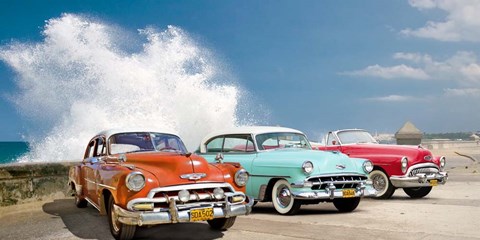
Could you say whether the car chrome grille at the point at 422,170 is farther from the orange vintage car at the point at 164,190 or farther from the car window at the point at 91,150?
the car window at the point at 91,150

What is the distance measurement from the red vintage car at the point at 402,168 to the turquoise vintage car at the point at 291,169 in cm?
188

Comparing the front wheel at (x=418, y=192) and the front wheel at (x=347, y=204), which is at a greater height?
the front wheel at (x=347, y=204)

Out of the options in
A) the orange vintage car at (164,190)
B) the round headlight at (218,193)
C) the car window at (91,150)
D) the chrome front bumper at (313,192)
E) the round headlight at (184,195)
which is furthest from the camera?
the car window at (91,150)

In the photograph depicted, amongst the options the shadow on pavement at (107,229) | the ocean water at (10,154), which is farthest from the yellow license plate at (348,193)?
the ocean water at (10,154)

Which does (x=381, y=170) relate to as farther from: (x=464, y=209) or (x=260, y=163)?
(x=260, y=163)

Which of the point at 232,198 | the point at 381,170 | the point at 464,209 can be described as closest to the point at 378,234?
the point at 232,198

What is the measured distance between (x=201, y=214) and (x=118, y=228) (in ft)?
3.97

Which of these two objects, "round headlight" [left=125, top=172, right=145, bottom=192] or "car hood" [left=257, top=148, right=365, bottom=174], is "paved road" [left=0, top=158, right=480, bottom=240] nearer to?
"car hood" [left=257, top=148, right=365, bottom=174]

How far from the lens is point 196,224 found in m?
8.12

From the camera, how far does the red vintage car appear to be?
37.5 feet

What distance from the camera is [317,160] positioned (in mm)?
9055

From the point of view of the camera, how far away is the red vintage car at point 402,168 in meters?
11.4

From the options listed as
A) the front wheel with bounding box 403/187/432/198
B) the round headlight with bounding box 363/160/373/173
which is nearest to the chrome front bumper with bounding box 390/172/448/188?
the front wheel with bounding box 403/187/432/198

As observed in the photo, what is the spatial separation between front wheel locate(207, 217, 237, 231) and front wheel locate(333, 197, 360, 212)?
2944 millimetres
